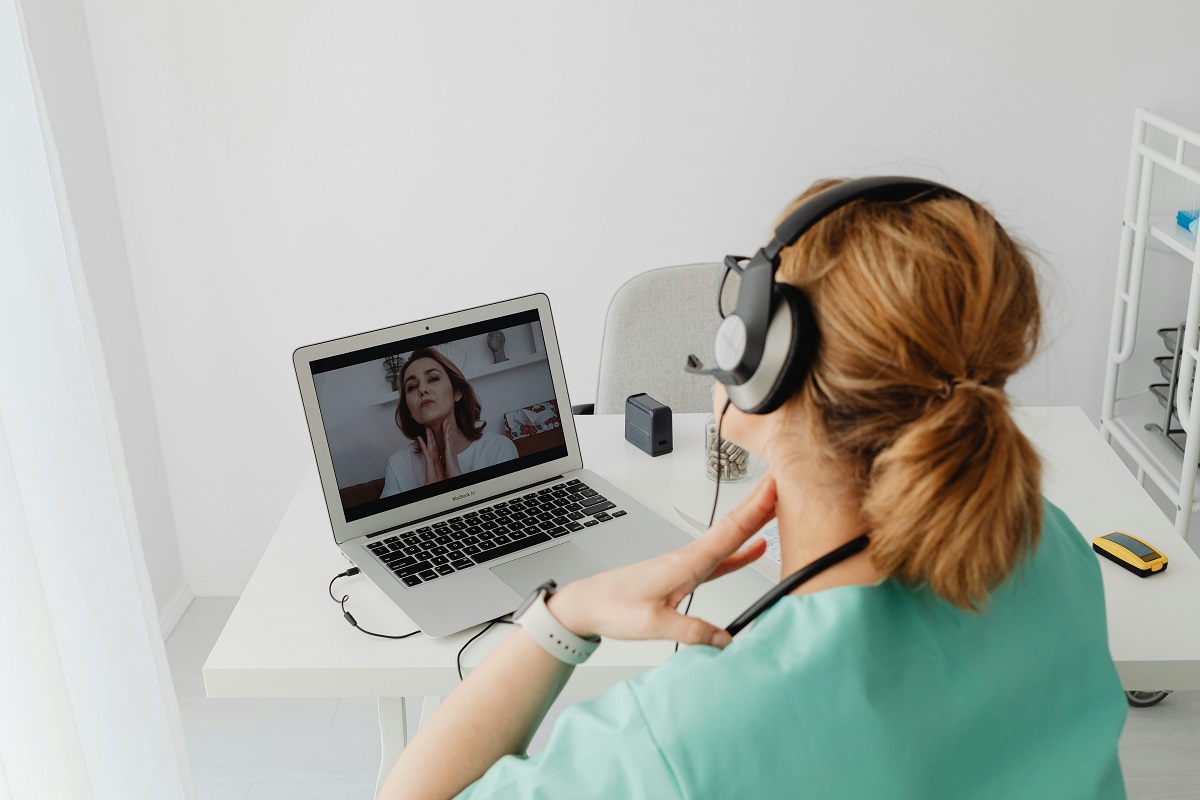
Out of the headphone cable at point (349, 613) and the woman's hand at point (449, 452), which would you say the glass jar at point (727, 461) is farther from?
the headphone cable at point (349, 613)

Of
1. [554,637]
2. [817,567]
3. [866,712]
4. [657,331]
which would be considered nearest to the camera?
[866,712]

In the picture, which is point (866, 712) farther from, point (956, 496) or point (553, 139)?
point (553, 139)

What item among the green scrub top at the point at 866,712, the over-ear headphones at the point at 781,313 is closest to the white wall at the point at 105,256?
the over-ear headphones at the point at 781,313

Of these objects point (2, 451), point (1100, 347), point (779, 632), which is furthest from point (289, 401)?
point (779, 632)

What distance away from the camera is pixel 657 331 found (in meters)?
2.00

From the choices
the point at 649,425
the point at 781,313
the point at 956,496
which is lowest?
the point at 649,425

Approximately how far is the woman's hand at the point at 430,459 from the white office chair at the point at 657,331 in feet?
2.05

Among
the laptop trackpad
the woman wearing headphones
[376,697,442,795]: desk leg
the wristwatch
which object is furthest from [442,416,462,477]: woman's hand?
the woman wearing headphones

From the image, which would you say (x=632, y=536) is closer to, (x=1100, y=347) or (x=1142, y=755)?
(x=1142, y=755)

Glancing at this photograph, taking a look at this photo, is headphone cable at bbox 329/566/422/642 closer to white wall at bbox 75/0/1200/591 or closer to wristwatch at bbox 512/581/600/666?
wristwatch at bbox 512/581/600/666

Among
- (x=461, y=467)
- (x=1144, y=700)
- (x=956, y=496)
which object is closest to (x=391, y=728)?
(x=461, y=467)

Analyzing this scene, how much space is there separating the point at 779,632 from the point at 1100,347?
2005 mm

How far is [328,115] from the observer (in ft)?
7.61

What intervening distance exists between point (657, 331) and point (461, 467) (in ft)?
2.26
